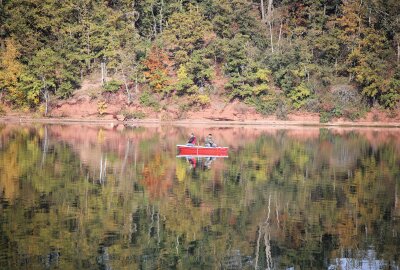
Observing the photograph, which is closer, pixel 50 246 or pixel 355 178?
pixel 50 246

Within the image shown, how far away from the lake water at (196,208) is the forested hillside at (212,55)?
31350 mm

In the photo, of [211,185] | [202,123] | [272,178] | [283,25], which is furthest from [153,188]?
[283,25]

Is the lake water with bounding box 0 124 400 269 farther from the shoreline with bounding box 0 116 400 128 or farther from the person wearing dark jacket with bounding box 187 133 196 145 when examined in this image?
the shoreline with bounding box 0 116 400 128

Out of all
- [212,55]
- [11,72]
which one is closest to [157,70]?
[212,55]

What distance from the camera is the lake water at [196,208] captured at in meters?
18.8

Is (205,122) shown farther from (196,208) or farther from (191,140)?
(196,208)

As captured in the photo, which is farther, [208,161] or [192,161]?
[208,161]

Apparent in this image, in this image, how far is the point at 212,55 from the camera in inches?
3307

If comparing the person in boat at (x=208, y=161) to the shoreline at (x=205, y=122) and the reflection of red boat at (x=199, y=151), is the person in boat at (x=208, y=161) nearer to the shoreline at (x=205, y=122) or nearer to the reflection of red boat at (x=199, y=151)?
the reflection of red boat at (x=199, y=151)

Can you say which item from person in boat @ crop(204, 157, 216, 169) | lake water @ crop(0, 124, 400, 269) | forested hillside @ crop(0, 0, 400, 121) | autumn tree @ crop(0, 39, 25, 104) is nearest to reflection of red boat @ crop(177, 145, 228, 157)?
person in boat @ crop(204, 157, 216, 169)

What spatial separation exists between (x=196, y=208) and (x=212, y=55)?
198ft

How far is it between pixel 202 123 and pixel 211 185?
4656 cm

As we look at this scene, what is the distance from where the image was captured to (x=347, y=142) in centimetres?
5459

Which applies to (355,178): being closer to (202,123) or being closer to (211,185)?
(211,185)
